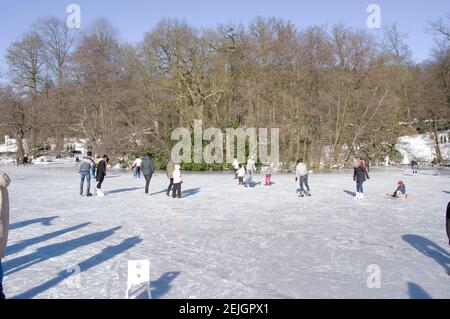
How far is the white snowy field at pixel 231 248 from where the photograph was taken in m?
4.86

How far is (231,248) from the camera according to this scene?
6.86m

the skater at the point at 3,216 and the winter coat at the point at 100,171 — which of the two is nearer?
the skater at the point at 3,216

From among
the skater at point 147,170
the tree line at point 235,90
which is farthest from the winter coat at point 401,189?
the tree line at point 235,90

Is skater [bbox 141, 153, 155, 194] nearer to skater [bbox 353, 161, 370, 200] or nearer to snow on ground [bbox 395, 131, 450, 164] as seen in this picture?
skater [bbox 353, 161, 370, 200]

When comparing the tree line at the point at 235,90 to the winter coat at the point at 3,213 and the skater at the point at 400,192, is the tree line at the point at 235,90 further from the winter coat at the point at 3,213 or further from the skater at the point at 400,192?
the winter coat at the point at 3,213

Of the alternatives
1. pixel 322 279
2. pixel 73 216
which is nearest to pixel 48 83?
pixel 73 216

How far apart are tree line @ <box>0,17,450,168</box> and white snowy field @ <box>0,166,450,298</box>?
20.6 metres

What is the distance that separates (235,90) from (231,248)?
28890 mm

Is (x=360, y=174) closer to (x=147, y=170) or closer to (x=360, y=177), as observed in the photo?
(x=360, y=177)

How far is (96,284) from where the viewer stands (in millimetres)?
4957

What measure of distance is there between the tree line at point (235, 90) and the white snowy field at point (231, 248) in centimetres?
2059

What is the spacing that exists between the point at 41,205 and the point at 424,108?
4415 centimetres

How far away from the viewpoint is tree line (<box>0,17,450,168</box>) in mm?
32344
